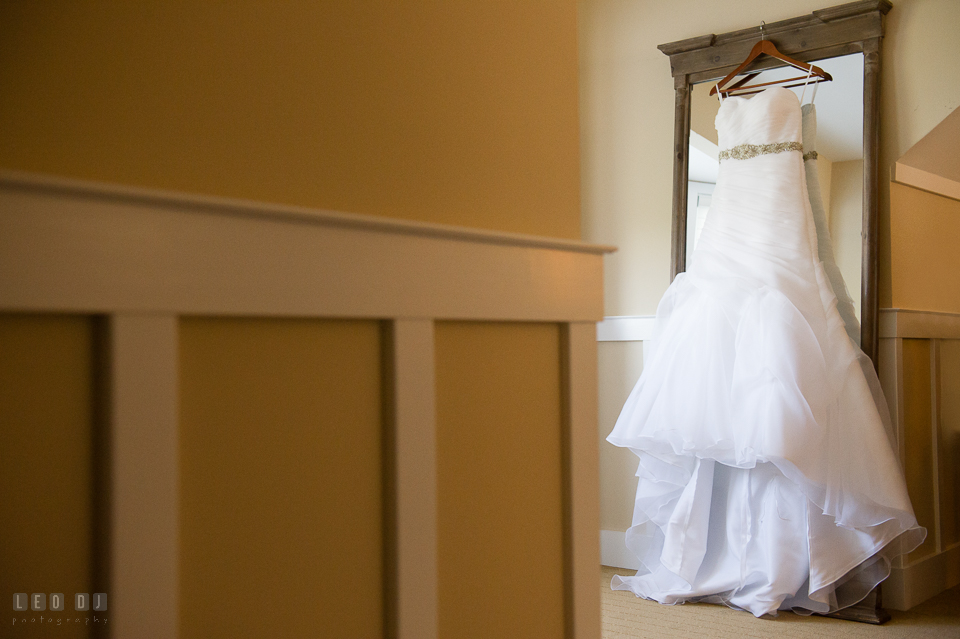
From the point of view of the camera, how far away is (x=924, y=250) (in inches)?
115

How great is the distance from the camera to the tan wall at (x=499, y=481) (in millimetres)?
876

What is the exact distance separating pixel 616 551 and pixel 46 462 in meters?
2.91

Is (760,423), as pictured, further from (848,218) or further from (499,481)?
(499,481)

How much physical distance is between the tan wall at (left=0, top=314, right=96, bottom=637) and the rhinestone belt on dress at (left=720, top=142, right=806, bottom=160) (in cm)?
264

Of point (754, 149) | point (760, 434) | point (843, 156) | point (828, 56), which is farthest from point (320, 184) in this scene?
point (828, 56)

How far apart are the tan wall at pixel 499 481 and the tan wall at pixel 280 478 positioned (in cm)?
10

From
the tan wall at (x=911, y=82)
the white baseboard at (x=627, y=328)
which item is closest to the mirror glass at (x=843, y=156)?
the tan wall at (x=911, y=82)

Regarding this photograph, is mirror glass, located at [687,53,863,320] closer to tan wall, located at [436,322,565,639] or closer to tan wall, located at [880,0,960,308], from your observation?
tan wall, located at [880,0,960,308]

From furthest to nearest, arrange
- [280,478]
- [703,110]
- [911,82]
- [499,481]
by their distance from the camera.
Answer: [703,110], [911,82], [499,481], [280,478]

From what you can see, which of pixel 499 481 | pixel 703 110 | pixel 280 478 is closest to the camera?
pixel 280 478

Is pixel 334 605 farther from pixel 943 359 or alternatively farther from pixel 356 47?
pixel 943 359

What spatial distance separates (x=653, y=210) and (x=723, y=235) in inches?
18.6

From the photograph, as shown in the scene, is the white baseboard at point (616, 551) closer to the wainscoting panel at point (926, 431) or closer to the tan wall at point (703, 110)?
the wainscoting panel at point (926, 431)

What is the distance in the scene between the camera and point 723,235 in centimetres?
281
